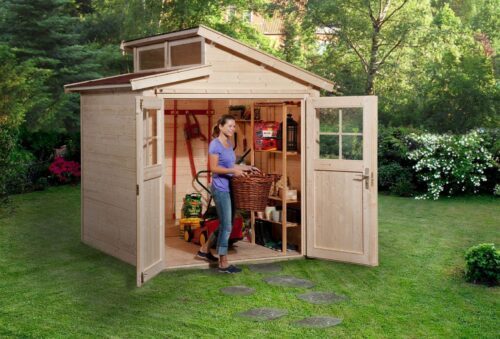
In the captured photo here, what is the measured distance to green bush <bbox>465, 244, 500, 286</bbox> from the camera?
8.20m

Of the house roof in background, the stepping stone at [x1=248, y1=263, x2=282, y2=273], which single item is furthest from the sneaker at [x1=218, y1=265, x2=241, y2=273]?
the house roof in background

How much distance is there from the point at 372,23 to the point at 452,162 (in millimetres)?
8597

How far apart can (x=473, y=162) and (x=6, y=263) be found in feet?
34.0

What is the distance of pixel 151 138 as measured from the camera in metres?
8.62

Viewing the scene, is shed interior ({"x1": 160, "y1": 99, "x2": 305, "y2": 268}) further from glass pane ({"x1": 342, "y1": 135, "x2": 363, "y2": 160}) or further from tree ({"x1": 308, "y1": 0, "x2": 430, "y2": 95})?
tree ({"x1": 308, "y1": 0, "x2": 430, "y2": 95})

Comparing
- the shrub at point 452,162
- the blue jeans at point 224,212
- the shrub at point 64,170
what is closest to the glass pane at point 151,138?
the blue jeans at point 224,212

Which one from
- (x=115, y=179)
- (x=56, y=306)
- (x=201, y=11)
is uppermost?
(x=201, y=11)

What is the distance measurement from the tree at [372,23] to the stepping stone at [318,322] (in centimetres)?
1646

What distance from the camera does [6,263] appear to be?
31.1ft

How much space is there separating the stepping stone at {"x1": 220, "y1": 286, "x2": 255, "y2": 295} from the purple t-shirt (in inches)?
47.7

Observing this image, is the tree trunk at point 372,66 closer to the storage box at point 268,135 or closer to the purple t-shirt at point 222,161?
the storage box at point 268,135

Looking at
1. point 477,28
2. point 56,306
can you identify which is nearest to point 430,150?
point 56,306

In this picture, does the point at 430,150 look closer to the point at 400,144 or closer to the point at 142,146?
the point at 400,144

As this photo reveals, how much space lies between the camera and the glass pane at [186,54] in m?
9.75
